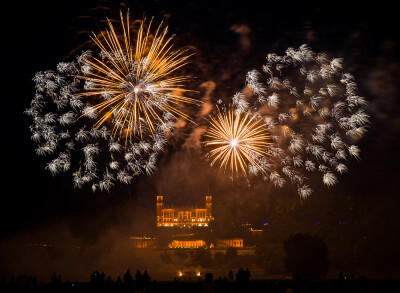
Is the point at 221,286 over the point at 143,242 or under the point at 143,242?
under

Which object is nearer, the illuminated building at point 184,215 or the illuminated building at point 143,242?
the illuminated building at point 143,242

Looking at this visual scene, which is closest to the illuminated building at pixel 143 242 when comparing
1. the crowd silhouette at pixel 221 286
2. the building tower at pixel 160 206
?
the building tower at pixel 160 206

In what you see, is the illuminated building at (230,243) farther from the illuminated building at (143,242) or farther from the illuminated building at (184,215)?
the illuminated building at (184,215)

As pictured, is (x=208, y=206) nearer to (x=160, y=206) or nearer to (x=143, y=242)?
(x=160, y=206)

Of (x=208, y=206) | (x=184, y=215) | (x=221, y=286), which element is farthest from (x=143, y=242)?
(x=221, y=286)

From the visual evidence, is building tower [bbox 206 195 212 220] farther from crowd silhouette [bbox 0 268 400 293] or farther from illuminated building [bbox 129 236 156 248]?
crowd silhouette [bbox 0 268 400 293]

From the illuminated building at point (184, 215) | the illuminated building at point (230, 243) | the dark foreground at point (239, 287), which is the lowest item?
the dark foreground at point (239, 287)

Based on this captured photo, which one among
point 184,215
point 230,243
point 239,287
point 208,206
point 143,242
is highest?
point 208,206

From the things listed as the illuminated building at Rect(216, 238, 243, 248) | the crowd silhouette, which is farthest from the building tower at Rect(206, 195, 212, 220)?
the crowd silhouette

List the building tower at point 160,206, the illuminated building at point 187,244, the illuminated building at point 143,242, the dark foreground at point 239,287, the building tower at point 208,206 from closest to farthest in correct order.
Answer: the dark foreground at point 239,287 → the illuminated building at point 143,242 → the illuminated building at point 187,244 → the building tower at point 160,206 → the building tower at point 208,206
